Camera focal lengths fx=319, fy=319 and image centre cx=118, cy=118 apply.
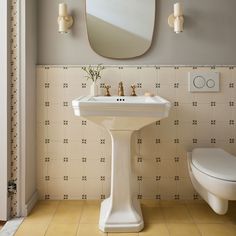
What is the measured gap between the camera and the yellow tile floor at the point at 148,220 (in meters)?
1.93

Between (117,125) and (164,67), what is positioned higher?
(164,67)

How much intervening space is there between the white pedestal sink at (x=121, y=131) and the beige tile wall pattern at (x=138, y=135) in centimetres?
41

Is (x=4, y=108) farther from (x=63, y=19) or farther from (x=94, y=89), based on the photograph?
(x=63, y=19)

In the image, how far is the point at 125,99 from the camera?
7.48ft

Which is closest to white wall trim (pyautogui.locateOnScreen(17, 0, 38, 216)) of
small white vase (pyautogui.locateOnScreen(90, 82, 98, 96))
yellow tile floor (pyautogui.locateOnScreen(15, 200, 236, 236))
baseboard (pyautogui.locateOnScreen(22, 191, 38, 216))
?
baseboard (pyautogui.locateOnScreen(22, 191, 38, 216))

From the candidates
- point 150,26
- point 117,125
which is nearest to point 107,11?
point 150,26

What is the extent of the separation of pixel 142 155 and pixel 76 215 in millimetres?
666

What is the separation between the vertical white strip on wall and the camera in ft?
6.53

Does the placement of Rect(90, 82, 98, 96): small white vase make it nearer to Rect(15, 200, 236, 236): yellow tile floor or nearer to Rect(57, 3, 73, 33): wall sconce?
Rect(57, 3, 73, 33): wall sconce

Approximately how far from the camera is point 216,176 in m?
1.75

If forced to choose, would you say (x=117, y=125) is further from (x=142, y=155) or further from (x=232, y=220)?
(x=232, y=220)

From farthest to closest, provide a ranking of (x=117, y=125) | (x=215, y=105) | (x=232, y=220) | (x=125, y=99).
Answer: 1. (x=215, y=105)
2. (x=125, y=99)
3. (x=232, y=220)
4. (x=117, y=125)

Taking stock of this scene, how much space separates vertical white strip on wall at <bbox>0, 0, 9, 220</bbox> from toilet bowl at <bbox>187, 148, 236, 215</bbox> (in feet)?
3.96

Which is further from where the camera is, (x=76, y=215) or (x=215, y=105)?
(x=215, y=105)
